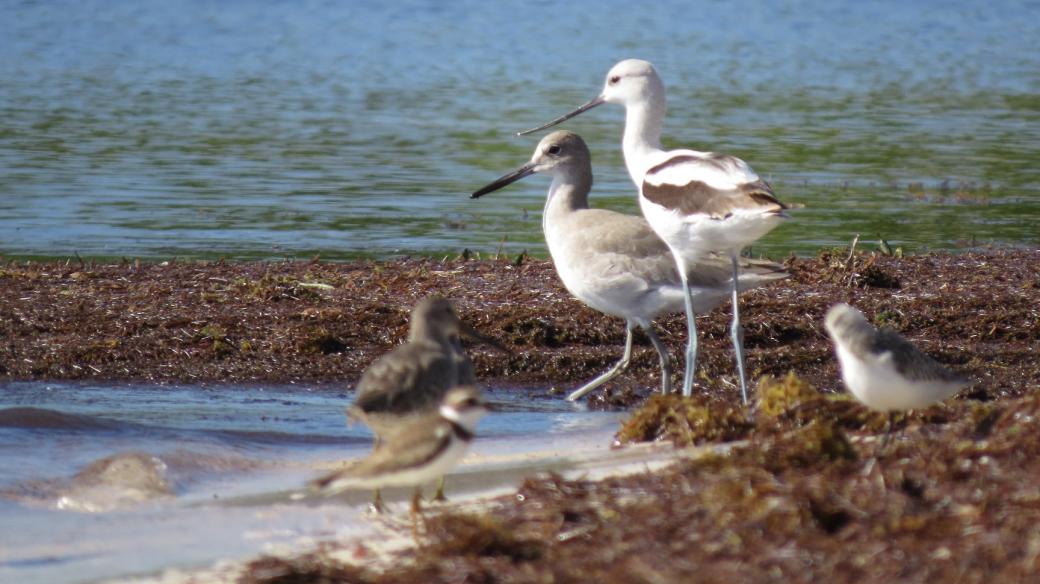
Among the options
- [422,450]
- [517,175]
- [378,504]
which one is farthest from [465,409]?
[517,175]

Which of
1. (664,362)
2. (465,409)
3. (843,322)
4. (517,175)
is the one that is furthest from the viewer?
(517,175)

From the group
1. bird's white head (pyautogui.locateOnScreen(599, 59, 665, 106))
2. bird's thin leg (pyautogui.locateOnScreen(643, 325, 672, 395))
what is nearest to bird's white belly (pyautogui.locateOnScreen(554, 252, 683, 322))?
bird's thin leg (pyautogui.locateOnScreen(643, 325, 672, 395))

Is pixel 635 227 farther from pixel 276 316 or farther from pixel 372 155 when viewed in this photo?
pixel 372 155

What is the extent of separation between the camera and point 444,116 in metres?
22.6

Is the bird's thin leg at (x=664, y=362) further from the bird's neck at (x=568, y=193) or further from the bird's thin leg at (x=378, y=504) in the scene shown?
the bird's thin leg at (x=378, y=504)

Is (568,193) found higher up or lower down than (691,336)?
higher up

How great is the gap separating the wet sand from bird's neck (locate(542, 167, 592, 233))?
727mm

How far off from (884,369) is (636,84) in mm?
3523

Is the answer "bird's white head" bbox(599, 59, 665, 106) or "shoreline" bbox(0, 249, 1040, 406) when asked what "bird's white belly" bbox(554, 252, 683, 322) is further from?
"bird's white head" bbox(599, 59, 665, 106)

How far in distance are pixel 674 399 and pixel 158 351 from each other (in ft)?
11.5

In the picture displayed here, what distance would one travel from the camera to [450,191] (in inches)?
676

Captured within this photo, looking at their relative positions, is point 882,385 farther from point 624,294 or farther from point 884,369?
point 624,294

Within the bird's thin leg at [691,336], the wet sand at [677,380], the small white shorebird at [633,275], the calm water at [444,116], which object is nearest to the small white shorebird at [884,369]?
the wet sand at [677,380]

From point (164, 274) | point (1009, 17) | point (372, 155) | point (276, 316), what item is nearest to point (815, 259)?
point (276, 316)
